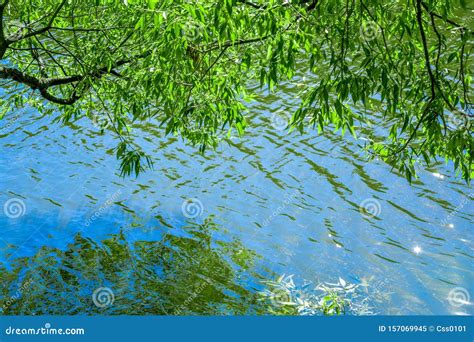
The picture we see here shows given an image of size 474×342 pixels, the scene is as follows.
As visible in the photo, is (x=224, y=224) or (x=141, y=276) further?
(x=224, y=224)

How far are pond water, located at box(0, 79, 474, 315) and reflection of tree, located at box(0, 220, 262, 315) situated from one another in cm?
4

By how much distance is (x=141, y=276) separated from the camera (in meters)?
16.0

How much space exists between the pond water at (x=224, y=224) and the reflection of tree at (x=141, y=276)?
0.14 ft

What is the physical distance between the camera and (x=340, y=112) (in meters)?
8.29

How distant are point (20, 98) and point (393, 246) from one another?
32.5ft

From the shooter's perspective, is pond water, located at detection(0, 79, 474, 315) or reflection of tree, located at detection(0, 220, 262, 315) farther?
pond water, located at detection(0, 79, 474, 315)

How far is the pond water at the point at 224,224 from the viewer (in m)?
15.7

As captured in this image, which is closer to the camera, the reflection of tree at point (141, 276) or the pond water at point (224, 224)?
the reflection of tree at point (141, 276)

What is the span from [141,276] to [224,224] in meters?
3.36

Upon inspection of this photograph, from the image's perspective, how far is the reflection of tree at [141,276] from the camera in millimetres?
14828

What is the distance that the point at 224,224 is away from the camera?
1859cm

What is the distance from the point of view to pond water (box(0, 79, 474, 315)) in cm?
1566

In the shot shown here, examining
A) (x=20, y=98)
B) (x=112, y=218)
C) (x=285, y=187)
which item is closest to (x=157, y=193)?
(x=112, y=218)

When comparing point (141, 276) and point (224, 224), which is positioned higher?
point (224, 224)
